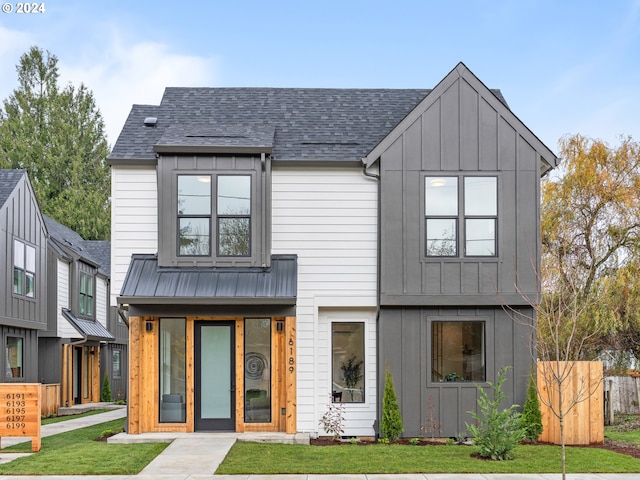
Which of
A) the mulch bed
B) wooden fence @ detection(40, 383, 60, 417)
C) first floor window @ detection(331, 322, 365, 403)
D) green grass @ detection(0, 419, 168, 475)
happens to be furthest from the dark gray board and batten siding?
wooden fence @ detection(40, 383, 60, 417)

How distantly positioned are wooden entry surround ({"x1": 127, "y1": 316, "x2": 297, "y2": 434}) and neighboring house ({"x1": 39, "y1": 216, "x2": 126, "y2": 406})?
12.5 metres

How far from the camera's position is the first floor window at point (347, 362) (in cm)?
1481

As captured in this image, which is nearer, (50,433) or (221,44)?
(50,433)

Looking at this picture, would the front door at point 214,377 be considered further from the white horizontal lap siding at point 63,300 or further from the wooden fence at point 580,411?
the white horizontal lap siding at point 63,300

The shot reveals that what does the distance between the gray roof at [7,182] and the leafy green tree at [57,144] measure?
65.4ft

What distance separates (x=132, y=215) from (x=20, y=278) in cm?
962

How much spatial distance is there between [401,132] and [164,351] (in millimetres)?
6439

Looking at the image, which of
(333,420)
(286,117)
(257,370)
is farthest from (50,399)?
(286,117)

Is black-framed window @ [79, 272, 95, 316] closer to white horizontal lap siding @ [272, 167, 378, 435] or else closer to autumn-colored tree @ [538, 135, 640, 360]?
white horizontal lap siding @ [272, 167, 378, 435]

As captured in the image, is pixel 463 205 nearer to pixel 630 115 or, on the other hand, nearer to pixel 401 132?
Answer: pixel 401 132

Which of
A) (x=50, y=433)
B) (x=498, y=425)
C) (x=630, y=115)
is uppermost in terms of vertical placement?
(x=630, y=115)

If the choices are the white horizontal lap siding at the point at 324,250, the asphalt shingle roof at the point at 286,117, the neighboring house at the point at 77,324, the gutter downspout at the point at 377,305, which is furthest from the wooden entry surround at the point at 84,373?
the gutter downspout at the point at 377,305

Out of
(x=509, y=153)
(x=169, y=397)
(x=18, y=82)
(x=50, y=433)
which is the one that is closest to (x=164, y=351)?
(x=169, y=397)

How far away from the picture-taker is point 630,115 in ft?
84.0
